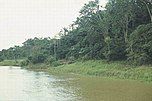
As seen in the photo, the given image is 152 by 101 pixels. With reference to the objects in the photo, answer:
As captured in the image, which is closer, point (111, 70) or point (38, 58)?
point (111, 70)

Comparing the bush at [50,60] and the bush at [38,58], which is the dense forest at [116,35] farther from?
the bush at [38,58]

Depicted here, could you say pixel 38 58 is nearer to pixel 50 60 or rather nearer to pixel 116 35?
pixel 50 60

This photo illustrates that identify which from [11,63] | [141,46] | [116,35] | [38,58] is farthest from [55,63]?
[11,63]

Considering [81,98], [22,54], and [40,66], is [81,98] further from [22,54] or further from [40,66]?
[22,54]

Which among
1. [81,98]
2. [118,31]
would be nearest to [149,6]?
[118,31]

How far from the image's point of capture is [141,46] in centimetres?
3328

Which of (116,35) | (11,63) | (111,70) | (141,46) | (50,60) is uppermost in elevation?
(116,35)

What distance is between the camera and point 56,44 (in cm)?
6506

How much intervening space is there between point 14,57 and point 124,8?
57715 mm

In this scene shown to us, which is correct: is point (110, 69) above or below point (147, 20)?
below

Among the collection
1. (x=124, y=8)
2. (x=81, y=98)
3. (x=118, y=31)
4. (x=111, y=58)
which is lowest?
(x=81, y=98)

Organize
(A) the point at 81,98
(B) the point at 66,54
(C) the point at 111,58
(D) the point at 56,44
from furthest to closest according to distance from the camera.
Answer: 1. (D) the point at 56,44
2. (B) the point at 66,54
3. (C) the point at 111,58
4. (A) the point at 81,98

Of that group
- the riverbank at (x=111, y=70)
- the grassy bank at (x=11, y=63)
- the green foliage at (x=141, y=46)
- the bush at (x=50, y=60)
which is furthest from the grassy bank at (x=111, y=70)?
the grassy bank at (x=11, y=63)

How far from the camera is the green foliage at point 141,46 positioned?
106 feet
